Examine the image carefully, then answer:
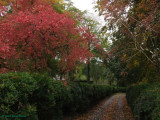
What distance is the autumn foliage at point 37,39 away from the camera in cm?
621

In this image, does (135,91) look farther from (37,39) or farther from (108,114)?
(37,39)

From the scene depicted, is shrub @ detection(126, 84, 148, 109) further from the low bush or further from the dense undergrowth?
the low bush

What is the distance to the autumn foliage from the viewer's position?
621 centimetres

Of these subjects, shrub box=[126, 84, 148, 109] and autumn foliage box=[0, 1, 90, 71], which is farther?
shrub box=[126, 84, 148, 109]

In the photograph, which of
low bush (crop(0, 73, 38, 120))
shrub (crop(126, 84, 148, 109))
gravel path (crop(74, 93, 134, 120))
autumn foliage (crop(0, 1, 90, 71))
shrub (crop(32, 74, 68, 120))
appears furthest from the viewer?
gravel path (crop(74, 93, 134, 120))

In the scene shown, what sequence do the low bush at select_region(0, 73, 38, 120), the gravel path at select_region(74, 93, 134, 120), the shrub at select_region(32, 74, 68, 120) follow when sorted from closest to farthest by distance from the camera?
the low bush at select_region(0, 73, 38, 120) → the shrub at select_region(32, 74, 68, 120) → the gravel path at select_region(74, 93, 134, 120)

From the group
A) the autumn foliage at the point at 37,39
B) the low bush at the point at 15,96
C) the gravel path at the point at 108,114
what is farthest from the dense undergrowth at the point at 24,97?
the gravel path at the point at 108,114

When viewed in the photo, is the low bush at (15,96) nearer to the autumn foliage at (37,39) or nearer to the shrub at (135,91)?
the autumn foliage at (37,39)

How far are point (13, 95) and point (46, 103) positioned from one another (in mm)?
1616

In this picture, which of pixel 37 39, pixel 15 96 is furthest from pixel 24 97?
pixel 37 39

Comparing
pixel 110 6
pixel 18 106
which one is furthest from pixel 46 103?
pixel 110 6

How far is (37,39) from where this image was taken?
6676mm

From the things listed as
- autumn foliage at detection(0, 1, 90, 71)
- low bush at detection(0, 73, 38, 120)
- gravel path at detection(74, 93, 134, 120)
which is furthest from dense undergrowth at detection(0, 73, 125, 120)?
gravel path at detection(74, 93, 134, 120)

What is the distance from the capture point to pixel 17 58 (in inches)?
276
